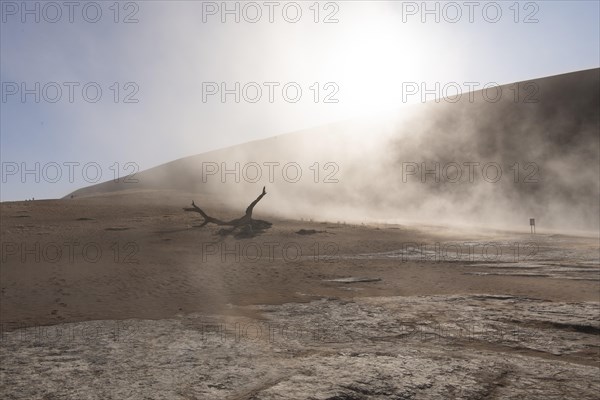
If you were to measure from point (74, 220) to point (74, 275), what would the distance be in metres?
11.9

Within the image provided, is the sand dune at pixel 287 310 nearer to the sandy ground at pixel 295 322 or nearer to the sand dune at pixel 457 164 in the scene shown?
the sandy ground at pixel 295 322

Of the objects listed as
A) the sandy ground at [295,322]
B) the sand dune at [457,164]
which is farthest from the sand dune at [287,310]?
the sand dune at [457,164]

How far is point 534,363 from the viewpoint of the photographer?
4766mm

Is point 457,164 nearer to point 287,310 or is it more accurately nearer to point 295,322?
point 287,310

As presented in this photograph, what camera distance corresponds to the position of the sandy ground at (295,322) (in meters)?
4.20

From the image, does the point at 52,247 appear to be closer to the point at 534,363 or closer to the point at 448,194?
the point at 534,363

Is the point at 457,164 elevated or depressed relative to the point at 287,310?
elevated

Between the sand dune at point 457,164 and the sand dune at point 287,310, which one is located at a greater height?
the sand dune at point 457,164

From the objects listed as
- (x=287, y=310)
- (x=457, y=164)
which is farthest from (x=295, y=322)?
(x=457, y=164)

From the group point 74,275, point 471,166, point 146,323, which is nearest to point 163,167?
point 471,166

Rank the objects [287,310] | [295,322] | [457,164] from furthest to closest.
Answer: [457,164] < [287,310] < [295,322]

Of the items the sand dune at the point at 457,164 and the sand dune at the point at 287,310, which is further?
the sand dune at the point at 457,164

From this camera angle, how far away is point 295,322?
654 centimetres

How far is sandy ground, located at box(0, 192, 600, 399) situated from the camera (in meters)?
Answer: 4.20
